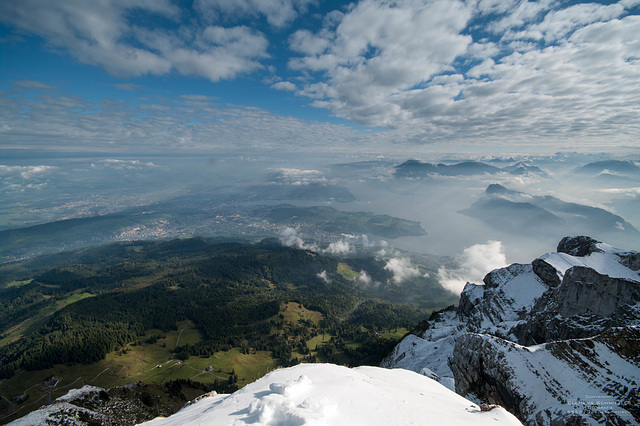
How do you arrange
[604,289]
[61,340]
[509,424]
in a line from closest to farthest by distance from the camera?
[509,424], [604,289], [61,340]

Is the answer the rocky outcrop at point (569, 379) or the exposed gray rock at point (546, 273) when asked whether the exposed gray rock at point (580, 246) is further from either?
the rocky outcrop at point (569, 379)

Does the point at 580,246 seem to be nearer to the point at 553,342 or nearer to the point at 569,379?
the point at 553,342

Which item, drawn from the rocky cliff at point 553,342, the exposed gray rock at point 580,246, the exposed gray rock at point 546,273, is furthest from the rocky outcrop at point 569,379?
Answer: the exposed gray rock at point 580,246

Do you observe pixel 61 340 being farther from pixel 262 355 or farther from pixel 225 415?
pixel 225 415

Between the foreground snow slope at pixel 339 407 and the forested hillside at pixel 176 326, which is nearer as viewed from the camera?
the foreground snow slope at pixel 339 407

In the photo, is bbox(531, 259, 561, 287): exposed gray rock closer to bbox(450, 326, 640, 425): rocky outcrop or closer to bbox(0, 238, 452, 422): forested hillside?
bbox(450, 326, 640, 425): rocky outcrop

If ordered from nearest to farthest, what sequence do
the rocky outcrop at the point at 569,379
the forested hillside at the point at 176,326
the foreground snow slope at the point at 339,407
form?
1. the foreground snow slope at the point at 339,407
2. the rocky outcrop at the point at 569,379
3. the forested hillside at the point at 176,326

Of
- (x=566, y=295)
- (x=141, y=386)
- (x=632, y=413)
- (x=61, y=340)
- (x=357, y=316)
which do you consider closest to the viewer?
(x=632, y=413)

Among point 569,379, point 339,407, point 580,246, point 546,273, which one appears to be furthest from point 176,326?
point 580,246

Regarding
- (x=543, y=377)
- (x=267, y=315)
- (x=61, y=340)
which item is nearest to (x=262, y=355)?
(x=267, y=315)
